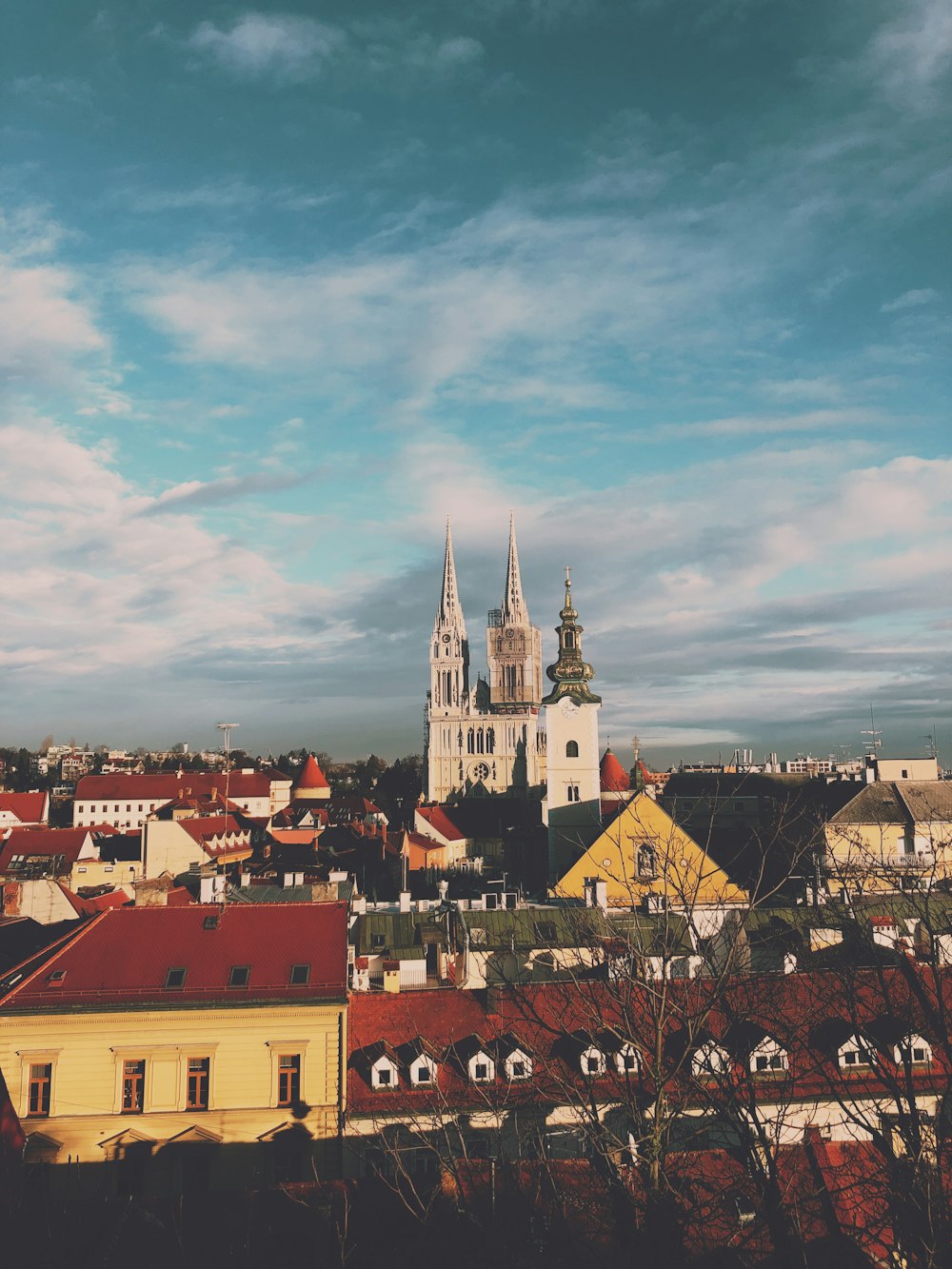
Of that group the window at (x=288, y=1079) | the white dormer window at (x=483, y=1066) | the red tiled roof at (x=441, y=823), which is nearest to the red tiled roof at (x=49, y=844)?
the red tiled roof at (x=441, y=823)

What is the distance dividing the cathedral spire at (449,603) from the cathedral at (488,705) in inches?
6.1

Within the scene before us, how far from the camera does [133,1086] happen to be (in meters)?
22.4

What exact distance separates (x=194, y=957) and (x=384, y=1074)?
616cm

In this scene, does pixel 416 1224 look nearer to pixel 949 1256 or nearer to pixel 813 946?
pixel 949 1256

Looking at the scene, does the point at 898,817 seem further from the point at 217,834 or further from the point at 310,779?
the point at 310,779

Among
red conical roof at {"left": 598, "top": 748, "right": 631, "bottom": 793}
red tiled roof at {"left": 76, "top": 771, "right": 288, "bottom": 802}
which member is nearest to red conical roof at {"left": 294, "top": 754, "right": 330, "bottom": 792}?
red tiled roof at {"left": 76, "top": 771, "right": 288, "bottom": 802}

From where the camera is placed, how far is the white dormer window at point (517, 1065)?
69.4ft

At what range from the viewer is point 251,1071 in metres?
22.5

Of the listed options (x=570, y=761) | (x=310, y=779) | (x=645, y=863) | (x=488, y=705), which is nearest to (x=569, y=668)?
(x=570, y=761)

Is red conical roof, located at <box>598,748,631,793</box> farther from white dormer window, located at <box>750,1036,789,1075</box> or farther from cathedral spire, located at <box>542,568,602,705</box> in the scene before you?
white dormer window, located at <box>750,1036,789,1075</box>

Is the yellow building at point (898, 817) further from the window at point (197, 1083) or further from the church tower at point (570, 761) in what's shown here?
the window at point (197, 1083)

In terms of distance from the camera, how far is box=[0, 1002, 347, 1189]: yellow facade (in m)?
21.6

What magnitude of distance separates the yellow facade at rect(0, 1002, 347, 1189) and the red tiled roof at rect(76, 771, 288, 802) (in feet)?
282

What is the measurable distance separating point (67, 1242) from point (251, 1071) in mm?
7544
